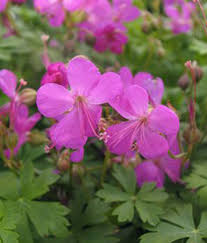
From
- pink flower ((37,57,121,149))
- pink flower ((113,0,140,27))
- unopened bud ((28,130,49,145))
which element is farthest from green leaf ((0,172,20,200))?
pink flower ((113,0,140,27))

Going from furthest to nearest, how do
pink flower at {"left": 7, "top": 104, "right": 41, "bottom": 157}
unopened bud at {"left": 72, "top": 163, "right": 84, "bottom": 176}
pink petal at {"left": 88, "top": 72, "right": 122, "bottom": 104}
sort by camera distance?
1. pink flower at {"left": 7, "top": 104, "right": 41, "bottom": 157}
2. unopened bud at {"left": 72, "top": 163, "right": 84, "bottom": 176}
3. pink petal at {"left": 88, "top": 72, "right": 122, "bottom": 104}

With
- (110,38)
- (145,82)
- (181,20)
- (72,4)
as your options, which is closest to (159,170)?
(145,82)

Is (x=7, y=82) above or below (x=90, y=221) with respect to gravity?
above

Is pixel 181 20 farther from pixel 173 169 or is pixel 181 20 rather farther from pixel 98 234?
pixel 98 234

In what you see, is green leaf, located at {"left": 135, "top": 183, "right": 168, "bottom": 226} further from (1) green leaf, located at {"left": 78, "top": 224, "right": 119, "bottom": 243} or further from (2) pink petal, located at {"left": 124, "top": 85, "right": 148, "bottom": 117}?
(2) pink petal, located at {"left": 124, "top": 85, "right": 148, "bottom": 117}

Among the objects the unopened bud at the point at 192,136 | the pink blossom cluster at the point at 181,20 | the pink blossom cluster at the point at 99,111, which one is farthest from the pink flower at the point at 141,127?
the pink blossom cluster at the point at 181,20

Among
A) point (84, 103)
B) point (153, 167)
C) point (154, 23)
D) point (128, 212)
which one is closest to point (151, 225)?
point (128, 212)
